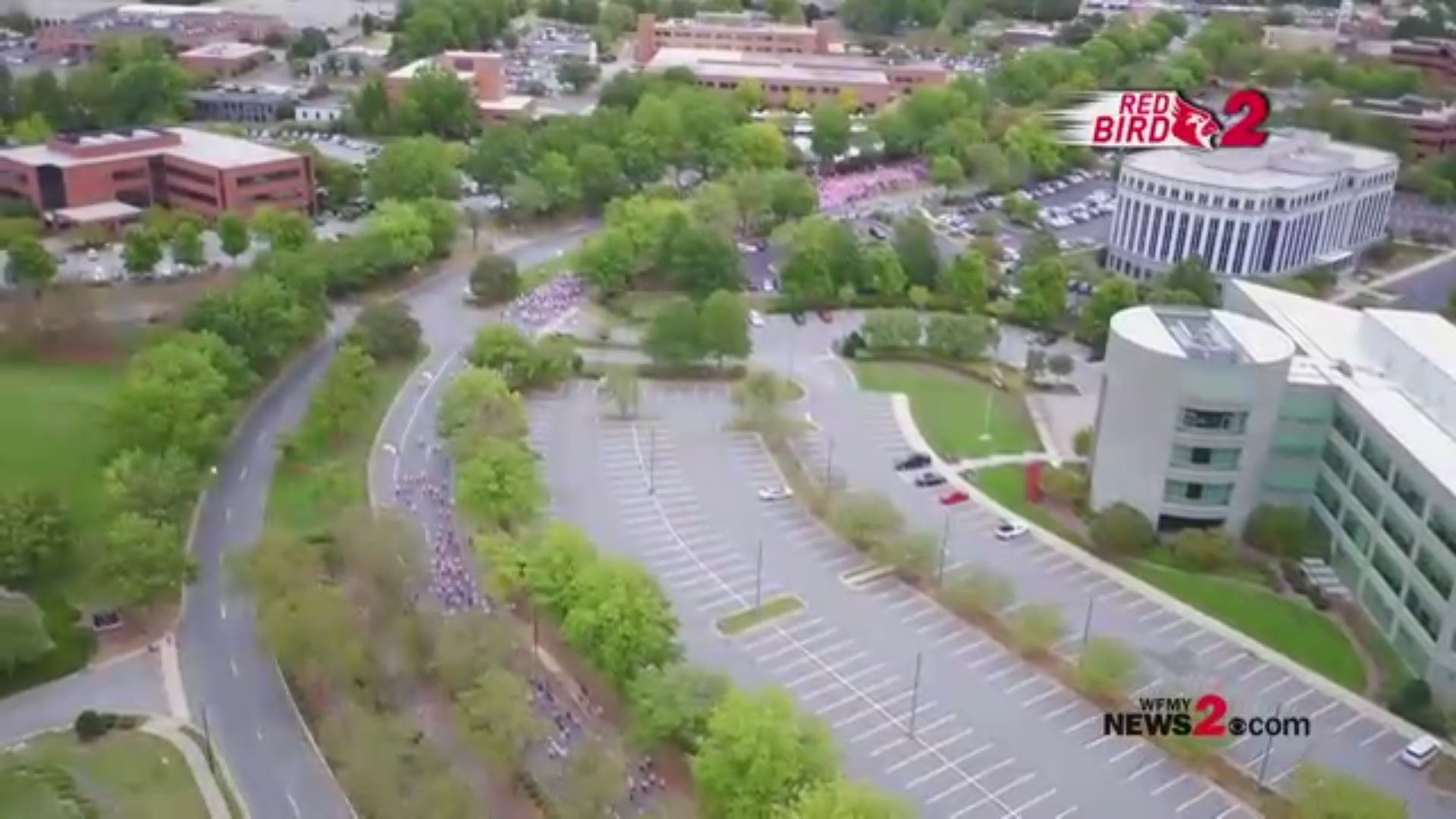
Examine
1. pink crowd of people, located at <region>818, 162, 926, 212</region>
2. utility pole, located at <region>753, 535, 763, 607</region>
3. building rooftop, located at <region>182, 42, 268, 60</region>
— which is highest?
building rooftop, located at <region>182, 42, 268, 60</region>

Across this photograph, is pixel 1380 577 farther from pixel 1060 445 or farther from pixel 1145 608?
pixel 1060 445

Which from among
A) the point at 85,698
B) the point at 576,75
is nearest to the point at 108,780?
the point at 85,698

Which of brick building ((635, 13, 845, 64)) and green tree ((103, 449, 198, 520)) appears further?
brick building ((635, 13, 845, 64))

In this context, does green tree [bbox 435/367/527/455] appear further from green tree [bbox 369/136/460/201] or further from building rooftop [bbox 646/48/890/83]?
building rooftop [bbox 646/48/890/83]

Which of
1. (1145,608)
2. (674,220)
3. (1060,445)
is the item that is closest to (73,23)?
(674,220)

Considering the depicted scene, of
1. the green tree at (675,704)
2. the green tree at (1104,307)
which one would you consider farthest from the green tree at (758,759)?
the green tree at (1104,307)

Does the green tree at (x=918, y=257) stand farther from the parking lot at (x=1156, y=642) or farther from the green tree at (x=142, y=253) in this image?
the green tree at (x=142, y=253)

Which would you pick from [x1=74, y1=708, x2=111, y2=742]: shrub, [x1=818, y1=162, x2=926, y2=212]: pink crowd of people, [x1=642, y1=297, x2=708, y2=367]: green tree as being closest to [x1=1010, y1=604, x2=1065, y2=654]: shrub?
[x1=642, y1=297, x2=708, y2=367]: green tree
